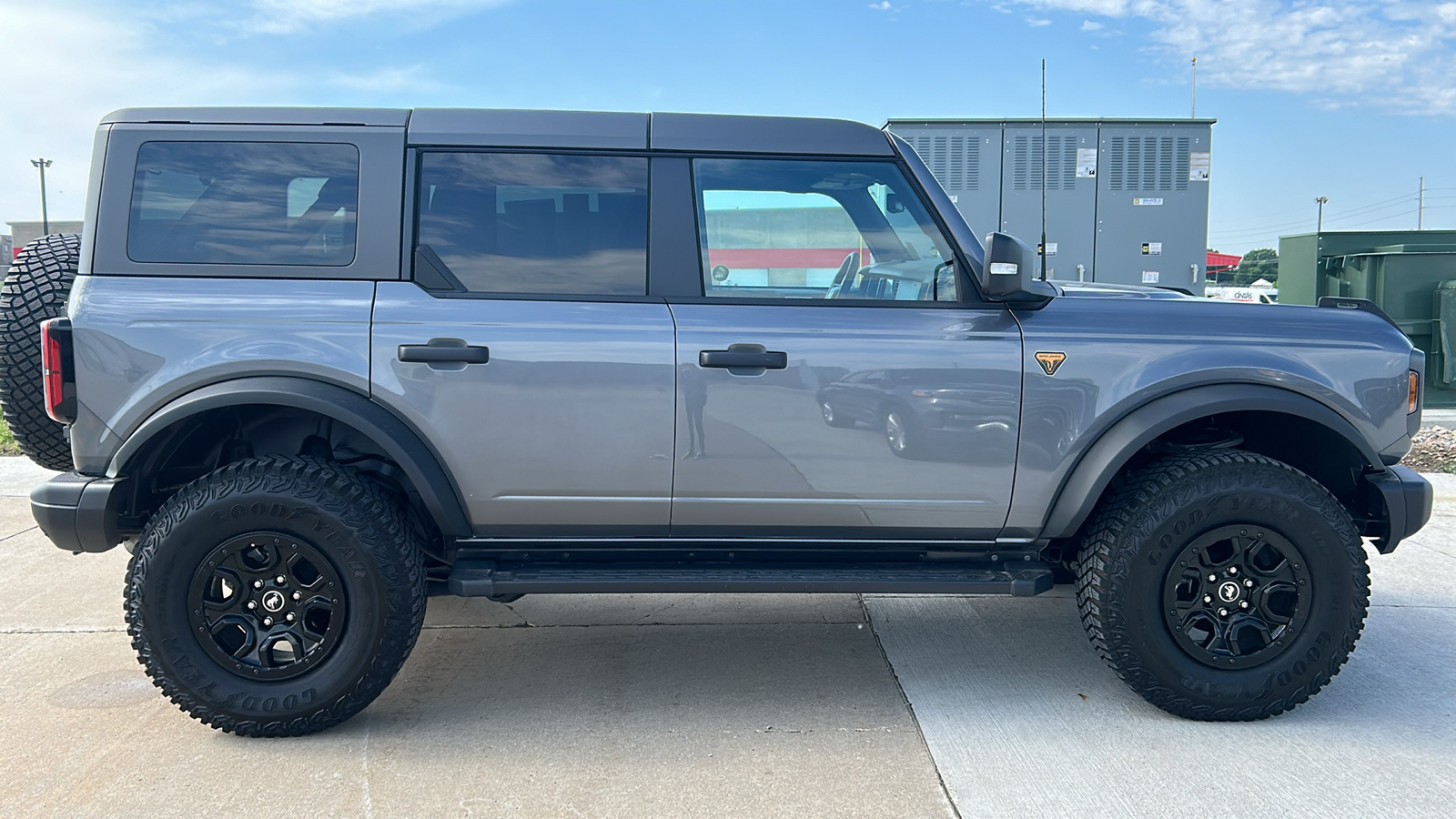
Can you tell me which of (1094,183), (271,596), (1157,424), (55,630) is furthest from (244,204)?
(1094,183)

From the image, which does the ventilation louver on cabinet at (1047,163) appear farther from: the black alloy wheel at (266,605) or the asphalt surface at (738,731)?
the black alloy wheel at (266,605)

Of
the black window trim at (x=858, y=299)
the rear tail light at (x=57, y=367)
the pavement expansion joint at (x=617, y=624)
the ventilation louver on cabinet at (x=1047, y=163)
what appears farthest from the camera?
the ventilation louver on cabinet at (x=1047, y=163)

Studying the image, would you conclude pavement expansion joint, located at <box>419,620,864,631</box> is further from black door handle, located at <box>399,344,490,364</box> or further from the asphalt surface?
black door handle, located at <box>399,344,490,364</box>

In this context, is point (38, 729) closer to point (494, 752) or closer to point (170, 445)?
point (170, 445)

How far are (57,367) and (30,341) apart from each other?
444mm

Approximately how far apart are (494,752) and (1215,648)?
2.33 metres

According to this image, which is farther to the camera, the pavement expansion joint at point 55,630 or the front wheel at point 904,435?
the pavement expansion joint at point 55,630

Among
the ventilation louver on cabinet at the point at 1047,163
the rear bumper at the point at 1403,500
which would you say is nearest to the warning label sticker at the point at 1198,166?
the ventilation louver on cabinet at the point at 1047,163

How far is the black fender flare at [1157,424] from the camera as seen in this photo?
10.6ft

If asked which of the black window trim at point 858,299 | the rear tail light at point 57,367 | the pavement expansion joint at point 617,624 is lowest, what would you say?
the pavement expansion joint at point 617,624

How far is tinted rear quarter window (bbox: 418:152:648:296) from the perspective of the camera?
10.7 feet

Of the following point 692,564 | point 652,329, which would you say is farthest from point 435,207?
point 692,564

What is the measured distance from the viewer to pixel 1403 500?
3.36 meters

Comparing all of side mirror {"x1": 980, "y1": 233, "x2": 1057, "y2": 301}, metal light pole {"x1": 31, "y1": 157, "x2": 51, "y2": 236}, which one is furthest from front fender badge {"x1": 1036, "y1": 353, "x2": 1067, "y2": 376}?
metal light pole {"x1": 31, "y1": 157, "x2": 51, "y2": 236}
